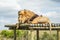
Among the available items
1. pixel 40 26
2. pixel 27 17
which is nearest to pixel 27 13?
pixel 27 17

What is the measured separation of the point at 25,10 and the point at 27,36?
4.90ft

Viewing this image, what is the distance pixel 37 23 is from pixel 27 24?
482mm

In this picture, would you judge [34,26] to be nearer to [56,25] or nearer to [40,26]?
[40,26]

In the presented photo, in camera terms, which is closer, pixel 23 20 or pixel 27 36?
pixel 23 20

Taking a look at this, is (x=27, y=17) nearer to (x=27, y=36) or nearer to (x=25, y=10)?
(x=25, y=10)

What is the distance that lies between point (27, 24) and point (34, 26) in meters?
0.33

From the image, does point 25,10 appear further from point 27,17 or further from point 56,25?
point 56,25

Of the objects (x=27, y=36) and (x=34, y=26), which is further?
(x=27, y=36)

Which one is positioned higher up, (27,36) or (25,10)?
(25,10)

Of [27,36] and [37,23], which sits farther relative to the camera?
[27,36]

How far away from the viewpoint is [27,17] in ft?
41.7

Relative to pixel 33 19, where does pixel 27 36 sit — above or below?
below

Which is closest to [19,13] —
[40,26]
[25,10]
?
[25,10]

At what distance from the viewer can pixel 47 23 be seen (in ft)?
40.9
